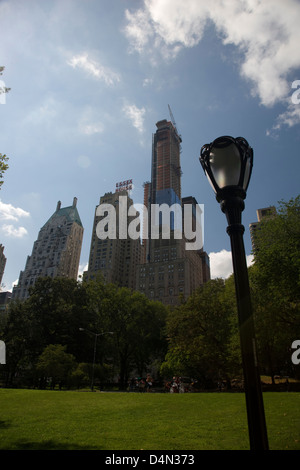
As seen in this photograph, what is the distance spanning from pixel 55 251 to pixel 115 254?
36.3m

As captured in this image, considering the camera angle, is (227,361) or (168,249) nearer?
(227,361)

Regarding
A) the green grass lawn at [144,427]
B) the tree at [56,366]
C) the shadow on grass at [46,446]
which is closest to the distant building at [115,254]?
the tree at [56,366]

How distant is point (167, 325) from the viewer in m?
37.8

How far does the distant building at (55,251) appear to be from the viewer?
163m

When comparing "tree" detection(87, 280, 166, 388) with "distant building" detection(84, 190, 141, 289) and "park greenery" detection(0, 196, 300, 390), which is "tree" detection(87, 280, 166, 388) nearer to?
"park greenery" detection(0, 196, 300, 390)

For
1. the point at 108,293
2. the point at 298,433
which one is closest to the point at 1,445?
the point at 298,433

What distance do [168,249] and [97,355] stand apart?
115 m

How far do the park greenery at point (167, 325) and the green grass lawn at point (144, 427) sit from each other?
11026 mm

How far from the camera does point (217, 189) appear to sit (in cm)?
434

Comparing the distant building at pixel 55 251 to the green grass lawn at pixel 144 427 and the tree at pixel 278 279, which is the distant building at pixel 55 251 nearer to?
the tree at pixel 278 279

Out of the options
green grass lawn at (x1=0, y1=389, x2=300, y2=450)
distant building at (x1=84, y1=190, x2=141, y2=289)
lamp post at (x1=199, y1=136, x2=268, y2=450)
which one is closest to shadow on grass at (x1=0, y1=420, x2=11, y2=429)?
green grass lawn at (x1=0, y1=389, x2=300, y2=450)

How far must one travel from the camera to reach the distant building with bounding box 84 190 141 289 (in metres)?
157

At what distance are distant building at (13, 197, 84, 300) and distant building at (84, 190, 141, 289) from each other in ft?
54.8

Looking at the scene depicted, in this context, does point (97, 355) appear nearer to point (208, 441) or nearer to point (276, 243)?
point (276, 243)
